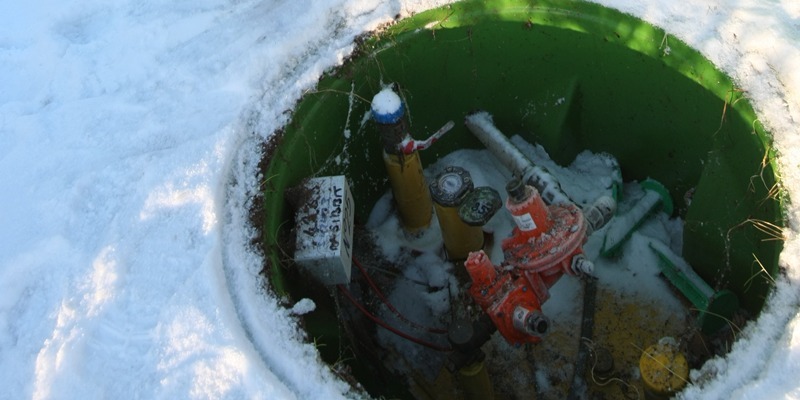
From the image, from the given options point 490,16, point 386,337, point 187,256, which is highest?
point 490,16

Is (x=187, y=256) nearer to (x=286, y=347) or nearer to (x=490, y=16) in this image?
(x=286, y=347)

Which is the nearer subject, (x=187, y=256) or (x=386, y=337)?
(x=187, y=256)

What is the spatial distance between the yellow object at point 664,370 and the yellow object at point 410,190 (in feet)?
3.31

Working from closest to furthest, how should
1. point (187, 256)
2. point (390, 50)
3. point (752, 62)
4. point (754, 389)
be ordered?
point (754, 389)
point (187, 256)
point (752, 62)
point (390, 50)

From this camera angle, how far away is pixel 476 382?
2107 mm

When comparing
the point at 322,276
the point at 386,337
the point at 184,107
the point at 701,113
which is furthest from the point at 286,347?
the point at 701,113

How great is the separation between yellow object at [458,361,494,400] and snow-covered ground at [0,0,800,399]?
0.54 metres

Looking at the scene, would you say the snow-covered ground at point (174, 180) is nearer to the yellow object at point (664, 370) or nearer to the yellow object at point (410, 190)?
the yellow object at point (664, 370)

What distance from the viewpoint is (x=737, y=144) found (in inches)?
82.3

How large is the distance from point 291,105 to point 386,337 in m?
0.89

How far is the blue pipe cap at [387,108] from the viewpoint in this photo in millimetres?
2168

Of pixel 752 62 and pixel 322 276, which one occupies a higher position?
pixel 752 62

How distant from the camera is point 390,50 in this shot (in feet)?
7.79

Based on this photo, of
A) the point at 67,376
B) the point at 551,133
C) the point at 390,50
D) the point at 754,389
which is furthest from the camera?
the point at 551,133
